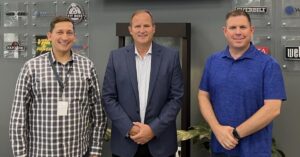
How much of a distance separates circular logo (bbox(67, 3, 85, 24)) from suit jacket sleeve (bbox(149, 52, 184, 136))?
1.56m

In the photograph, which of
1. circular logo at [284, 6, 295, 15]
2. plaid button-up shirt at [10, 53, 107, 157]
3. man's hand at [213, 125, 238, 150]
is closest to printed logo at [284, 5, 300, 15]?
circular logo at [284, 6, 295, 15]

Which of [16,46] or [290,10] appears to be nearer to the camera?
[290,10]

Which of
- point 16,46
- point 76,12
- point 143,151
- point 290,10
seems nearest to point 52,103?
point 143,151

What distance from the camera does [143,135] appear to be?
204 centimetres

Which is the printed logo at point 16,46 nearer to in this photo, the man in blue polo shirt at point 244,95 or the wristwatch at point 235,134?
the man in blue polo shirt at point 244,95

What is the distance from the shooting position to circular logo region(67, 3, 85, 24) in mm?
3430

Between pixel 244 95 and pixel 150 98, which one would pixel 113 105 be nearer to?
pixel 150 98

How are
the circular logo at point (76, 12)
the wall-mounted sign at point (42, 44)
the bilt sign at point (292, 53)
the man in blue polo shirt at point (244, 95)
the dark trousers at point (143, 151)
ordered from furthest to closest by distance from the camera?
the wall-mounted sign at point (42, 44) → the circular logo at point (76, 12) → the bilt sign at point (292, 53) → the dark trousers at point (143, 151) → the man in blue polo shirt at point (244, 95)

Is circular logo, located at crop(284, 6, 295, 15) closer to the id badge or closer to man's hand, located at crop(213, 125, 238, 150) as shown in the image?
man's hand, located at crop(213, 125, 238, 150)

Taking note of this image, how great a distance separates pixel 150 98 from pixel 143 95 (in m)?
0.05

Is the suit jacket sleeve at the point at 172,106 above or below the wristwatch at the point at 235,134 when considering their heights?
above

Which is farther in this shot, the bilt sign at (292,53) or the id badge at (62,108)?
the bilt sign at (292,53)

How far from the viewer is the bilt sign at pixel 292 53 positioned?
2.88 metres

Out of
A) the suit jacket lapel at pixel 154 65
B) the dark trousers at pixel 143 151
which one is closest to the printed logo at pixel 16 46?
the suit jacket lapel at pixel 154 65
